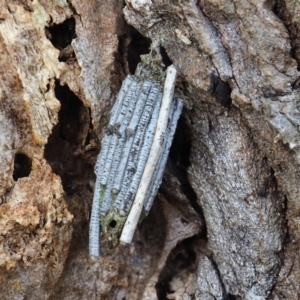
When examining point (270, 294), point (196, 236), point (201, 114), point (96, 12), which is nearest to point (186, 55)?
point (201, 114)

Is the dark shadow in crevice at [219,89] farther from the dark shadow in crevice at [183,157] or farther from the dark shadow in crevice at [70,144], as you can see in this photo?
the dark shadow in crevice at [70,144]

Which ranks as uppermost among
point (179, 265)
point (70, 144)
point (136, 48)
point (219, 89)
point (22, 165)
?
point (136, 48)

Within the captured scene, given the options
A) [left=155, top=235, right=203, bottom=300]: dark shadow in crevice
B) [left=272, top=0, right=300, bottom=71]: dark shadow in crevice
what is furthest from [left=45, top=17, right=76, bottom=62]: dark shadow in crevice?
[left=155, top=235, right=203, bottom=300]: dark shadow in crevice

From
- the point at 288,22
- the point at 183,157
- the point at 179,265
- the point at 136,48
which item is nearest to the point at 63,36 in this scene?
the point at 136,48

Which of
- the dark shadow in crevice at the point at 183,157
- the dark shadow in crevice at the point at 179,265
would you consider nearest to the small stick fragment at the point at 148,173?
the dark shadow in crevice at the point at 183,157

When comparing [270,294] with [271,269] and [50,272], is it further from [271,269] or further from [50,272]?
[50,272]

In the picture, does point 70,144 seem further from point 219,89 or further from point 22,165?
point 219,89

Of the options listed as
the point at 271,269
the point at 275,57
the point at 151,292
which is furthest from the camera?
the point at 151,292
